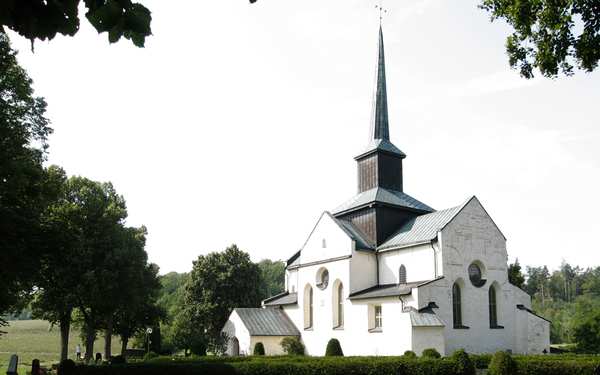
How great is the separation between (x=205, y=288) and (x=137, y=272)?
15304mm

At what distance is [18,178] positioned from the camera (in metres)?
19.3

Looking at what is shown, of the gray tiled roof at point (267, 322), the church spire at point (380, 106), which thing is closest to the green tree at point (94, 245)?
the gray tiled roof at point (267, 322)

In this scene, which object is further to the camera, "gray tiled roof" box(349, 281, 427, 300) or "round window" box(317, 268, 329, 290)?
"round window" box(317, 268, 329, 290)

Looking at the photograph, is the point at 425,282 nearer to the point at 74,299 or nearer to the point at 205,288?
the point at 74,299

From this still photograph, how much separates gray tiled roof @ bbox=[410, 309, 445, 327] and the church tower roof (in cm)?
1278

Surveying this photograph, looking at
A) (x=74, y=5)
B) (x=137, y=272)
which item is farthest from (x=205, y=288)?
(x=74, y=5)

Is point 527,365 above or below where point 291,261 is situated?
below

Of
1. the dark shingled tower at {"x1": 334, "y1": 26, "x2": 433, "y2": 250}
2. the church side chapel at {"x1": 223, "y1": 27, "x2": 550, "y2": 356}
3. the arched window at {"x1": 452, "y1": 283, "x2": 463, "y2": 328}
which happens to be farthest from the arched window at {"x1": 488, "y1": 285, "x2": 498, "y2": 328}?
the dark shingled tower at {"x1": 334, "y1": 26, "x2": 433, "y2": 250}

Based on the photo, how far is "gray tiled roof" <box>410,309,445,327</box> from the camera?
26.7 m

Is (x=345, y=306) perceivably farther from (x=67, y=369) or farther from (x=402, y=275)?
(x=67, y=369)

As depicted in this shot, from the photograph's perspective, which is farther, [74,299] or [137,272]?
[137,272]

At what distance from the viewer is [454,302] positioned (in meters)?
29.2

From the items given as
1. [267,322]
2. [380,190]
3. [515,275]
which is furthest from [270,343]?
[515,275]

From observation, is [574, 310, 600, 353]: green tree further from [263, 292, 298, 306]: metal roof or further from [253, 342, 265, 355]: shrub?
[253, 342, 265, 355]: shrub
